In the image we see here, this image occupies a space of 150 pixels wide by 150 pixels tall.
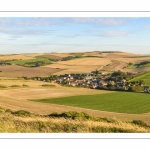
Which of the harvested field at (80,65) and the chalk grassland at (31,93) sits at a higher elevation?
the harvested field at (80,65)

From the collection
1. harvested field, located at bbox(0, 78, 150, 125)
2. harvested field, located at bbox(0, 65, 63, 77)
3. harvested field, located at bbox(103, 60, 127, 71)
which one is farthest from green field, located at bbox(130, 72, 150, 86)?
harvested field, located at bbox(0, 65, 63, 77)

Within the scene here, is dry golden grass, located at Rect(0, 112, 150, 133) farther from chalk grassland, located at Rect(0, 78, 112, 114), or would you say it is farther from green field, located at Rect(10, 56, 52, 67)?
green field, located at Rect(10, 56, 52, 67)

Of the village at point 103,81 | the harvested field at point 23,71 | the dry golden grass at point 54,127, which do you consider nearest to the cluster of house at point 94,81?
the village at point 103,81

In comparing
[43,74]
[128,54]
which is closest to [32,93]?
[43,74]

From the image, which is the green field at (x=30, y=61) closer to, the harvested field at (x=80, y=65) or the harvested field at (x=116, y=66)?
the harvested field at (x=80, y=65)

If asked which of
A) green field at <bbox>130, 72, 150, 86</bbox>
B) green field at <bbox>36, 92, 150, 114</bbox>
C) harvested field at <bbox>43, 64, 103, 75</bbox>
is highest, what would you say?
harvested field at <bbox>43, 64, 103, 75</bbox>
